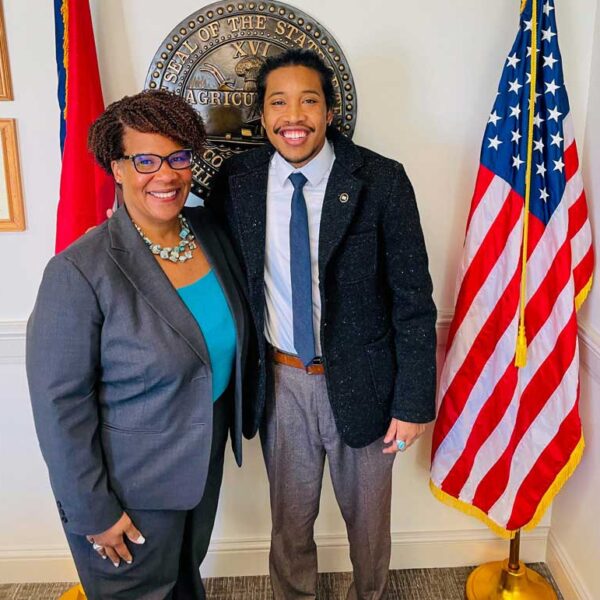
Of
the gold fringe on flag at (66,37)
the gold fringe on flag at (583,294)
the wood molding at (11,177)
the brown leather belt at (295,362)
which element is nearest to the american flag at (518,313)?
the gold fringe on flag at (583,294)

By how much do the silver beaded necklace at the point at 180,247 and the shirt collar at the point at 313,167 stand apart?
Answer: 11.0 inches

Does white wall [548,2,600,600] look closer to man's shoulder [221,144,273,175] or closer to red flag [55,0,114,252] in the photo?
man's shoulder [221,144,273,175]

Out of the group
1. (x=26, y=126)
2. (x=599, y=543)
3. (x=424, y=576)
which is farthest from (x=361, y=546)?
(x=26, y=126)

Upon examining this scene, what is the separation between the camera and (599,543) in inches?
79.0

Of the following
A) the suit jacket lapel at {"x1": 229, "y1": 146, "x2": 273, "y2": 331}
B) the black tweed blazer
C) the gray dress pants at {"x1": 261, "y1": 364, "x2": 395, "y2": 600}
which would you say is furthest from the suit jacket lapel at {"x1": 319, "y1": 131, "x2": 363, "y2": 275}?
the gray dress pants at {"x1": 261, "y1": 364, "x2": 395, "y2": 600}

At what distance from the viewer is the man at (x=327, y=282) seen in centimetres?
160

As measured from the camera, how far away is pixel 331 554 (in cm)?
Result: 238

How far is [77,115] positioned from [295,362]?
882mm

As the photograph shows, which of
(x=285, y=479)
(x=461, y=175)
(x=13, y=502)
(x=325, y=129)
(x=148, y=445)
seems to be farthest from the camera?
(x=13, y=502)

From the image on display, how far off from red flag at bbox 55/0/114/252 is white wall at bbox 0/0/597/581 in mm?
148

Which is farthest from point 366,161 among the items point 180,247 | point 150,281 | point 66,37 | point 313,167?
point 66,37

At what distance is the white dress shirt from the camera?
1646mm

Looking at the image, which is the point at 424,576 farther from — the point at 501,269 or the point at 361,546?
the point at 501,269

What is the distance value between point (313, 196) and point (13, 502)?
154 cm
